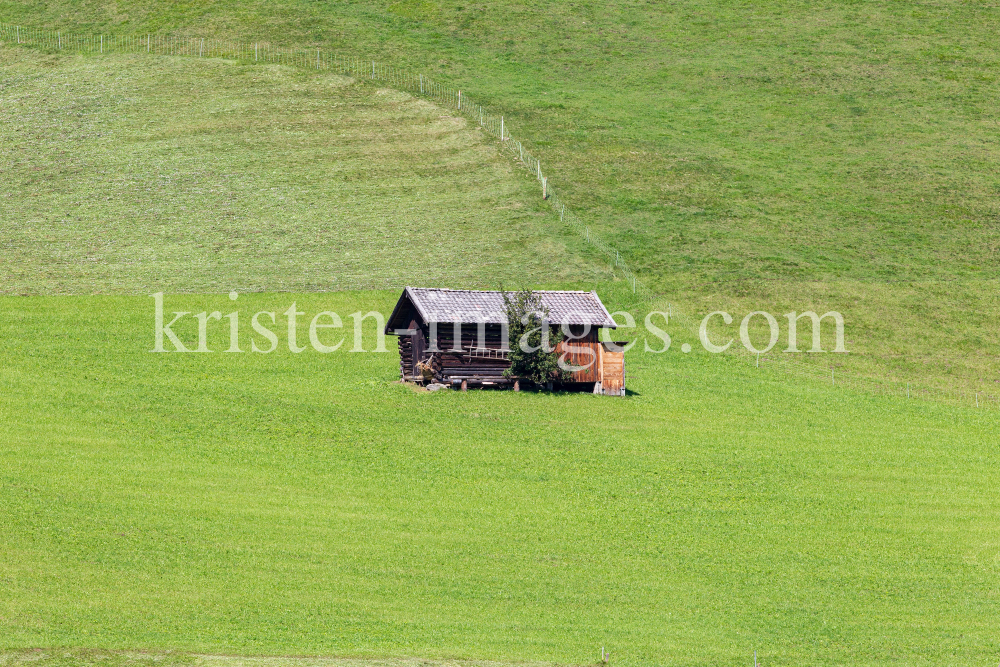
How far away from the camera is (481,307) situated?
48344 mm

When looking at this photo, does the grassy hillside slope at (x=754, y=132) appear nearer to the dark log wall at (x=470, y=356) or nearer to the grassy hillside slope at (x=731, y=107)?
the grassy hillside slope at (x=731, y=107)

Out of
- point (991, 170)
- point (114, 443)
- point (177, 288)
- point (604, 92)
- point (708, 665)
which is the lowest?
point (708, 665)


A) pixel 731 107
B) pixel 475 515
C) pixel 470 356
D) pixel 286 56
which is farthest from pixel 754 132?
pixel 475 515

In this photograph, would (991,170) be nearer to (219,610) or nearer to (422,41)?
(422,41)

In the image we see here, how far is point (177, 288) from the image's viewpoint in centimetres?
5841

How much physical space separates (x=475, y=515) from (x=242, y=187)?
3936 centimetres

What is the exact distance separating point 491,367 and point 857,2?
199 ft

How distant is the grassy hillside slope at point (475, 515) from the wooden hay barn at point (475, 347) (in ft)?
4.02

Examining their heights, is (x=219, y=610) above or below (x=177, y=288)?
below

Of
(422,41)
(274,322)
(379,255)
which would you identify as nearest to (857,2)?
(422,41)

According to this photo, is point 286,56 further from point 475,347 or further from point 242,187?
point 475,347

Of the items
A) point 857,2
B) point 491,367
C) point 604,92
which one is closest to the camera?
point 491,367

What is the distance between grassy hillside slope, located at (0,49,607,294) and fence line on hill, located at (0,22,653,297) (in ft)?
4.22

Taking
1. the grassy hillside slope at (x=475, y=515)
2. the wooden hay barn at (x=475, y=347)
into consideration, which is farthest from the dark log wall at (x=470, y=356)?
the grassy hillside slope at (x=475, y=515)
